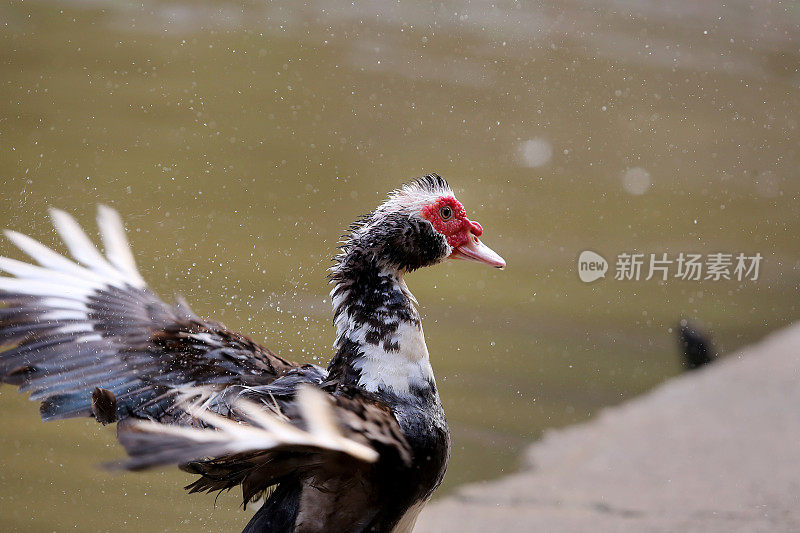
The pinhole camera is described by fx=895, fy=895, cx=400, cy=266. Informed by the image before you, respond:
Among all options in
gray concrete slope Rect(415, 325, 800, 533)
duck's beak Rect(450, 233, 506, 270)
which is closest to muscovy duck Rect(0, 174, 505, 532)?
duck's beak Rect(450, 233, 506, 270)

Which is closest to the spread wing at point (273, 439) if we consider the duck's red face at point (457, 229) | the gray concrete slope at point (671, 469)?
the duck's red face at point (457, 229)

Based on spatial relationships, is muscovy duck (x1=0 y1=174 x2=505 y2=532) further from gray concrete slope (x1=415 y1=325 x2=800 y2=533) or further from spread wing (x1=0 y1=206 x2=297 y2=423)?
gray concrete slope (x1=415 y1=325 x2=800 y2=533)

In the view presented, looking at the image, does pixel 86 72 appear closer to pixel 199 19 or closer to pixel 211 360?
pixel 199 19

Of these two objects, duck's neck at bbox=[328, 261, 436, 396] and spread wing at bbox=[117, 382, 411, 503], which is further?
duck's neck at bbox=[328, 261, 436, 396]

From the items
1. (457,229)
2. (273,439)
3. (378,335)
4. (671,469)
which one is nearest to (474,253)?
(457,229)

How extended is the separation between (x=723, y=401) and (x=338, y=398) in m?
2.06

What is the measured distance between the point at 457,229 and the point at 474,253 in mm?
62

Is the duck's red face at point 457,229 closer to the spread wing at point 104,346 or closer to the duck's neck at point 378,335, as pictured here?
the duck's neck at point 378,335

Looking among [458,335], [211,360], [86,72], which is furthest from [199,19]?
[211,360]

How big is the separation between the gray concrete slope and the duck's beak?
43.9 inches

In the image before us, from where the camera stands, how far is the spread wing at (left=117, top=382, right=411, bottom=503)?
1073 mm

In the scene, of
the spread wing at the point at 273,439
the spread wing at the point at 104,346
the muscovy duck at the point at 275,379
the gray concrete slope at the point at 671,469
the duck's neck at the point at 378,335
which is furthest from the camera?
the gray concrete slope at the point at 671,469

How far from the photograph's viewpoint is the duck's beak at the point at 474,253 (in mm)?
1590

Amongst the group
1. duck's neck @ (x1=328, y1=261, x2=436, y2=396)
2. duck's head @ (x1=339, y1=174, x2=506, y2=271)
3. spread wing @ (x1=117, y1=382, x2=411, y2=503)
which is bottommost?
spread wing @ (x1=117, y1=382, x2=411, y2=503)
